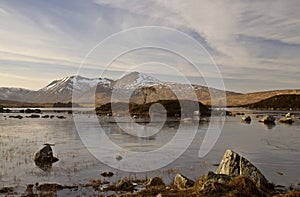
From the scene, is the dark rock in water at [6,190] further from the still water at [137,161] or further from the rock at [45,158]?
the rock at [45,158]

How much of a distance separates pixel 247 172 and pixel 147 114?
74.6 m

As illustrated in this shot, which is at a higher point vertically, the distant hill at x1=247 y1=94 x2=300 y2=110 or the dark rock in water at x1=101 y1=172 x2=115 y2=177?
the distant hill at x1=247 y1=94 x2=300 y2=110

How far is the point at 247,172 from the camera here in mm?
17344

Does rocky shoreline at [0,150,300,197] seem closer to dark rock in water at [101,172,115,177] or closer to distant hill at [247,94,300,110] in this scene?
dark rock in water at [101,172,115,177]

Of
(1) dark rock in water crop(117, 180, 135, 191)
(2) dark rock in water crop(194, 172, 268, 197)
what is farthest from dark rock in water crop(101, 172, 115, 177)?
(2) dark rock in water crop(194, 172, 268, 197)

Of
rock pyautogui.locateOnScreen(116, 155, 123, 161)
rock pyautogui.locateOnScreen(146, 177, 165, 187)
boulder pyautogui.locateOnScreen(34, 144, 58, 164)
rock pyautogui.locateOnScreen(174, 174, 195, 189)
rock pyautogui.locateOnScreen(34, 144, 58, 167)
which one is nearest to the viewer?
rock pyautogui.locateOnScreen(174, 174, 195, 189)

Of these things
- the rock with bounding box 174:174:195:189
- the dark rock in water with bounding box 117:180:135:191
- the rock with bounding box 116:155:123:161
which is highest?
the rock with bounding box 116:155:123:161

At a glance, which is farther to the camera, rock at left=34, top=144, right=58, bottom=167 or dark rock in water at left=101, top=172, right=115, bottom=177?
rock at left=34, top=144, right=58, bottom=167

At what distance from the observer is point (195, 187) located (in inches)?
571

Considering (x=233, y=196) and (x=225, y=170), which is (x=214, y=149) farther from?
(x=233, y=196)

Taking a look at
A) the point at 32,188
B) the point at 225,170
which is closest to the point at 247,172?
the point at 225,170

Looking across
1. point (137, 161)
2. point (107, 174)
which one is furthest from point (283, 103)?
point (107, 174)

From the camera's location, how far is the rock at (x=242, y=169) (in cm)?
1688

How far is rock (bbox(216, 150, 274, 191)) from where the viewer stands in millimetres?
16875
